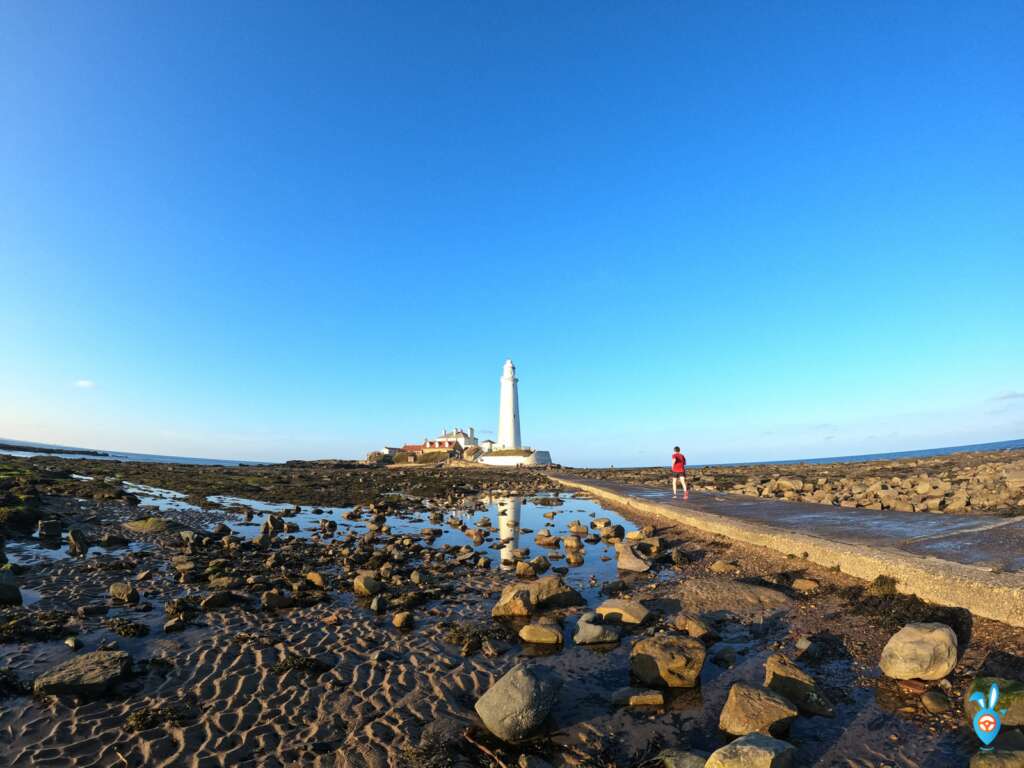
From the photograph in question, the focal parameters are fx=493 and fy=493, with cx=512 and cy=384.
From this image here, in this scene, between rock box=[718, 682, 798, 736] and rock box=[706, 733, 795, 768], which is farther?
rock box=[718, 682, 798, 736]

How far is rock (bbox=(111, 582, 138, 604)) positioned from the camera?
8.59 meters

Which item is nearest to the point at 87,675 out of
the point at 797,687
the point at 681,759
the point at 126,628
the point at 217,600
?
the point at 126,628

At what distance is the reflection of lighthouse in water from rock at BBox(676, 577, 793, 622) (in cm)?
446

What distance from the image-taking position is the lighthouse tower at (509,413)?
71375 millimetres

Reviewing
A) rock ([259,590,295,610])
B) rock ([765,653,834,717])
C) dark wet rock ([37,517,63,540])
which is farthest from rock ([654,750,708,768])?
dark wet rock ([37,517,63,540])

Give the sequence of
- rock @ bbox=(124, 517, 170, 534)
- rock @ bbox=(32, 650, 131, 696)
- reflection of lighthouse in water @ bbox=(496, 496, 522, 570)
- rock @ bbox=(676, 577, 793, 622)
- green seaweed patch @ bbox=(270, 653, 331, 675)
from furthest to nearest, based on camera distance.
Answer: rock @ bbox=(124, 517, 170, 534)
reflection of lighthouse in water @ bbox=(496, 496, 522, 570)
rock @ bbox=(676, 577, 793, 622)
green seaweed patch @ bbox=(270, 653, 331, 675)
rock @ bbox=(32, 650, 131, 696)

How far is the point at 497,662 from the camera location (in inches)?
257

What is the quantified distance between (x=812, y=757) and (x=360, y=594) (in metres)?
7.55

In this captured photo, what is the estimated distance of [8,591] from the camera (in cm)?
835

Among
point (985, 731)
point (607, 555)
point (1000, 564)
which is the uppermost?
point (1000, 564)

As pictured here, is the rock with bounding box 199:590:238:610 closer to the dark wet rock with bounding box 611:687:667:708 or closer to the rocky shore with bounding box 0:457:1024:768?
the rocky shore with bounding box 0:457:1024:768

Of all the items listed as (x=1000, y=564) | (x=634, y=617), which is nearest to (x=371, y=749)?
(x=634, y=617)

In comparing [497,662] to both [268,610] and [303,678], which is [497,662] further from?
[268,610]

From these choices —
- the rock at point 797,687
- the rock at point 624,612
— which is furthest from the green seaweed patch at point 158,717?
the rock at point 797,687
